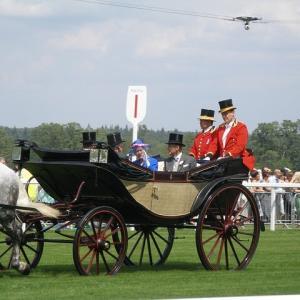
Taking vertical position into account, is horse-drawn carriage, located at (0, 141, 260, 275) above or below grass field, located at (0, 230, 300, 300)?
above

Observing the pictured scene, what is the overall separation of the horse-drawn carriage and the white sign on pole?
22.2ft

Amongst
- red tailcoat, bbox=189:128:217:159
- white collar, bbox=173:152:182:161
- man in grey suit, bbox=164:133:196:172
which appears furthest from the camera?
red tailcoat, bbox=189:128:217:159

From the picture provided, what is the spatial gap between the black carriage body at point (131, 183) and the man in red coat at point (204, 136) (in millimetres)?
755

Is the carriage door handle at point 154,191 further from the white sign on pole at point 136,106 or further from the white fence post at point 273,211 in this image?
the white fence post at point 273,211

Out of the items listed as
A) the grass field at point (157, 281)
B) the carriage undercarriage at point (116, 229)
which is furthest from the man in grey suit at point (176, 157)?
the grass field at point (157, 281)

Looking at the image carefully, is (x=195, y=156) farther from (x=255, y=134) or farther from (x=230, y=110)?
(x=255, y=134)

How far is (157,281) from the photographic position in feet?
33.2

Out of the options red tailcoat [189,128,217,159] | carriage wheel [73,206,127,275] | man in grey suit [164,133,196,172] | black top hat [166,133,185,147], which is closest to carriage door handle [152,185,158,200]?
carriage wheel [73,206,127,275]

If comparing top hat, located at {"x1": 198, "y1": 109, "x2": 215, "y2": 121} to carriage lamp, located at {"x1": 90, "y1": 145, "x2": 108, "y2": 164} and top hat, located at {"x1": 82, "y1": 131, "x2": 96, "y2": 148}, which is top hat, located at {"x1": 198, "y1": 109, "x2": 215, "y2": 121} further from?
carriage lamp, located at {"x1": 90, "y1": 145, "x2": 108, "y2": 164}

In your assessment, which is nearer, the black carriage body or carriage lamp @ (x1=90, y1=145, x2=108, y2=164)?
carriage lamp @ (x1=90, y1=145, x2=108, y2=164)

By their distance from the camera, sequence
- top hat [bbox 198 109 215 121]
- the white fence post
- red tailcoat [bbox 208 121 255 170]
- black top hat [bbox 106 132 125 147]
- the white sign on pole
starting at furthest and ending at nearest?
the white fence post → the white sign on pole → black top hat [bbox 106 132 125 147] → top hat [bbox 198 109 215 121] → red tailcoat [bbox 208 121 255 170]

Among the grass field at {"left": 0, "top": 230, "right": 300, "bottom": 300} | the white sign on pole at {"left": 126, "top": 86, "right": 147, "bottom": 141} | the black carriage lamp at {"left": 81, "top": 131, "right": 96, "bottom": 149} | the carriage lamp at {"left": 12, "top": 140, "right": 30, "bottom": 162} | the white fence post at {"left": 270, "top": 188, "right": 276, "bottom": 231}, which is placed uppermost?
the white sign on pole at {"left": 126, "top": 86, "right": 147, "bottom": 141}

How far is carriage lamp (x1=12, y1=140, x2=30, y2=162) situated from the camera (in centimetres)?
1047

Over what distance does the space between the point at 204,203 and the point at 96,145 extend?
1.58 metres
